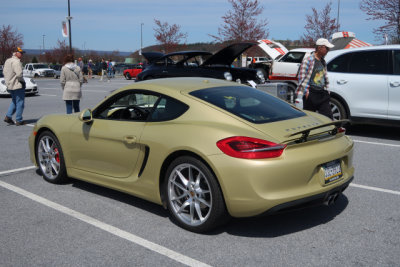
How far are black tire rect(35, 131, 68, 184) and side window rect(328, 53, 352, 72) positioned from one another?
5.77 meters

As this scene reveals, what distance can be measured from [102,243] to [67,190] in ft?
5.87

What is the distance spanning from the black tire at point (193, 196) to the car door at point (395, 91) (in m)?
5.51

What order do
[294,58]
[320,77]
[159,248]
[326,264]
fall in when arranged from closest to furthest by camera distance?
[326,264] → [159,248] → [320,77] → [294,58]

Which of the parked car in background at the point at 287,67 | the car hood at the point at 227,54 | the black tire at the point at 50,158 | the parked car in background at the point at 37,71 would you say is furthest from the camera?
the parked car in background at the point at 37,71

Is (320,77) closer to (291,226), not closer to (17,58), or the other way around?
(291,226)

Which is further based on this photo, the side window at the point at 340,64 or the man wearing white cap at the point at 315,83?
the side window at the point at 340,64

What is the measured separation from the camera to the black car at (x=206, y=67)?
38.7ft

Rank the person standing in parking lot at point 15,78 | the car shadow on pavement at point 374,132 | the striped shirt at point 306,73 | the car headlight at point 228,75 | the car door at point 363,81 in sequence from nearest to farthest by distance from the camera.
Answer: the striped shirt at point 306,73
the car door at point 363,81
the car shadow on pavement at point 374,132
the person standing in parking lot at point 15,78
the car headlight at point 228,75

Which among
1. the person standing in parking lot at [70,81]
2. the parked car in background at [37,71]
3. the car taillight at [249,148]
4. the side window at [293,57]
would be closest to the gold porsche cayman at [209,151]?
the car taillight at [249,148]

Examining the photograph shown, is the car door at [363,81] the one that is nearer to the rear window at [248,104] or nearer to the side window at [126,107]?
the rear window at [248,104]

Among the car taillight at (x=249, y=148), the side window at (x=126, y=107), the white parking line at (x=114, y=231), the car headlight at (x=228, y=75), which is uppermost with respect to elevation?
the car headlight at (x=228, y=75)

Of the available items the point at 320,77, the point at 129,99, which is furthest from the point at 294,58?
the point at 129,99

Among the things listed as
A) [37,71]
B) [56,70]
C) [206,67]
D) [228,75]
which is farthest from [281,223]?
[56,70]

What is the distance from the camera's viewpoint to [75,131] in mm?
5188
